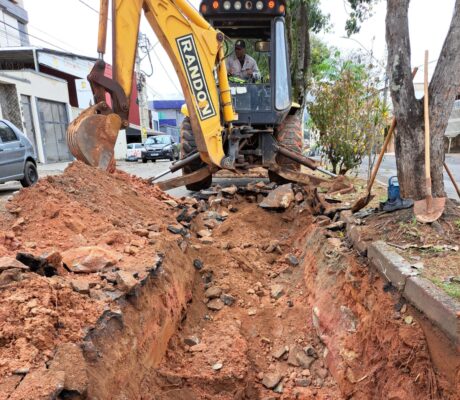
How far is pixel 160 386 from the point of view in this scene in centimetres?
252

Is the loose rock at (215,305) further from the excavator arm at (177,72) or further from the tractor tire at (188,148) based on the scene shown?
the tractor tire at (188,148)

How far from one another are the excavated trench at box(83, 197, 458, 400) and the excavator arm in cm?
173

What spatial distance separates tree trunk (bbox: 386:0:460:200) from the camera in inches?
136

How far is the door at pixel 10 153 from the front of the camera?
25.6ft

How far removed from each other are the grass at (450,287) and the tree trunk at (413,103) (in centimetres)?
144

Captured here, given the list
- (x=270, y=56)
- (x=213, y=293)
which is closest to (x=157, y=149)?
(x=270, y=56)

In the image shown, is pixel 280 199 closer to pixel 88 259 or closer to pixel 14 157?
pixel 88 259

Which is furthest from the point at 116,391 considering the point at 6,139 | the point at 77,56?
the point at 77,56

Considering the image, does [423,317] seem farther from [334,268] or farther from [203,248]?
[203,248]

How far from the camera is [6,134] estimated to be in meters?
8.19

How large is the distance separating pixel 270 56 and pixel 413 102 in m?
3.63

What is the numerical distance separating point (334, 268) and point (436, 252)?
2.89 ft

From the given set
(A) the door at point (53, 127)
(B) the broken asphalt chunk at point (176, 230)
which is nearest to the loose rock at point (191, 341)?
(B) the broken asphalt chunk at point (176, 230)

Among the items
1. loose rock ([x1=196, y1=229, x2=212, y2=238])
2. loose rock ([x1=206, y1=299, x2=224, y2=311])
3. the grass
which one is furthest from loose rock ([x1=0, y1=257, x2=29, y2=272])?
→ loose rock ([x1=196, y1=229, x2=212, y2=238])
